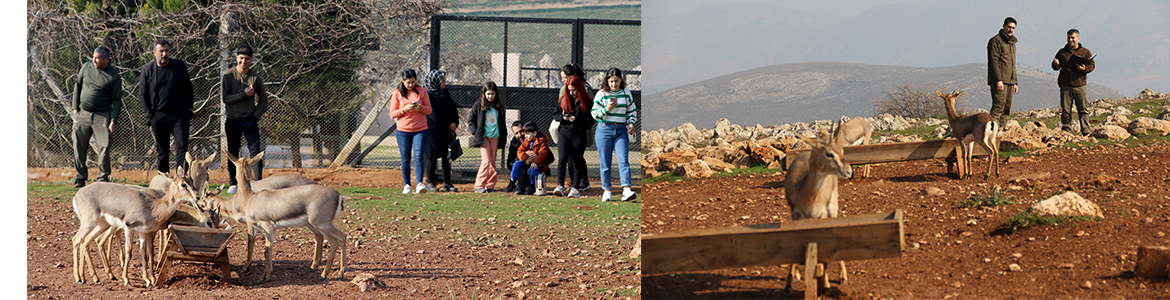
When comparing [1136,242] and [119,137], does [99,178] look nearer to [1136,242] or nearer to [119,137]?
[119,137]

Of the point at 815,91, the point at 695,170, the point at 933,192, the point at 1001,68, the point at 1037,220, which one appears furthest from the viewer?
the point at 815,91

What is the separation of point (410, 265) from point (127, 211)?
1.46 meters

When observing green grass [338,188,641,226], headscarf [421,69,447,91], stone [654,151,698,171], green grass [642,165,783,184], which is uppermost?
headscarf [421,69,447,91]

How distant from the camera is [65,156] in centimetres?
895

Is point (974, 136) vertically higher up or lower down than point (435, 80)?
lower down

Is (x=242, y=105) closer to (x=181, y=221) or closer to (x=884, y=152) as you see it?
(x=181, y=221)

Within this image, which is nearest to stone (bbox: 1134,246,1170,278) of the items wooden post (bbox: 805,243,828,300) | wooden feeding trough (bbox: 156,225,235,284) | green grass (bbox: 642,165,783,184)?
wooden post (bbox: 805,243,828,300)

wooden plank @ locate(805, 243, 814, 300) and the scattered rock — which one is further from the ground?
wooden plank @ locate(805, 243, 814, 300)

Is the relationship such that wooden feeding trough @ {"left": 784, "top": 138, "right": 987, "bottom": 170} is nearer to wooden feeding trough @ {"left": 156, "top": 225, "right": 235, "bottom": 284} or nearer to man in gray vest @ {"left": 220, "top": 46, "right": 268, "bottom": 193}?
wooden feeding trough @ {"left": 156, "top": 225, "right": 235, "bottom": 284}

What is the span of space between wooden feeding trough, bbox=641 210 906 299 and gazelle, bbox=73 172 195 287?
8.13 feet

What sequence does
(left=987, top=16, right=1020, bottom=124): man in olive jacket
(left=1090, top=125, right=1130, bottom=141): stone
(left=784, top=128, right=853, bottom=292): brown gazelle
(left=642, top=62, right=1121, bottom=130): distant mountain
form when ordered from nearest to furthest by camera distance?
(left=784, top=128, right=853, bottom=292): brown gazelle, (left=987, top=16, right=1020, bottom=124): man in olive jacket, (left=1090, top=125, right=1130, bottom=141): stone, (left=642, top=62, right=1121, bottom=130): distant mountain

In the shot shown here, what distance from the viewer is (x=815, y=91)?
2380 centimetres

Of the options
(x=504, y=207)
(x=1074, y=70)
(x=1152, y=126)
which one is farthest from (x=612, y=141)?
(x=1152, y=126)

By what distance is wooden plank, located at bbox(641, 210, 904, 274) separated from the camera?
265 centimetres
